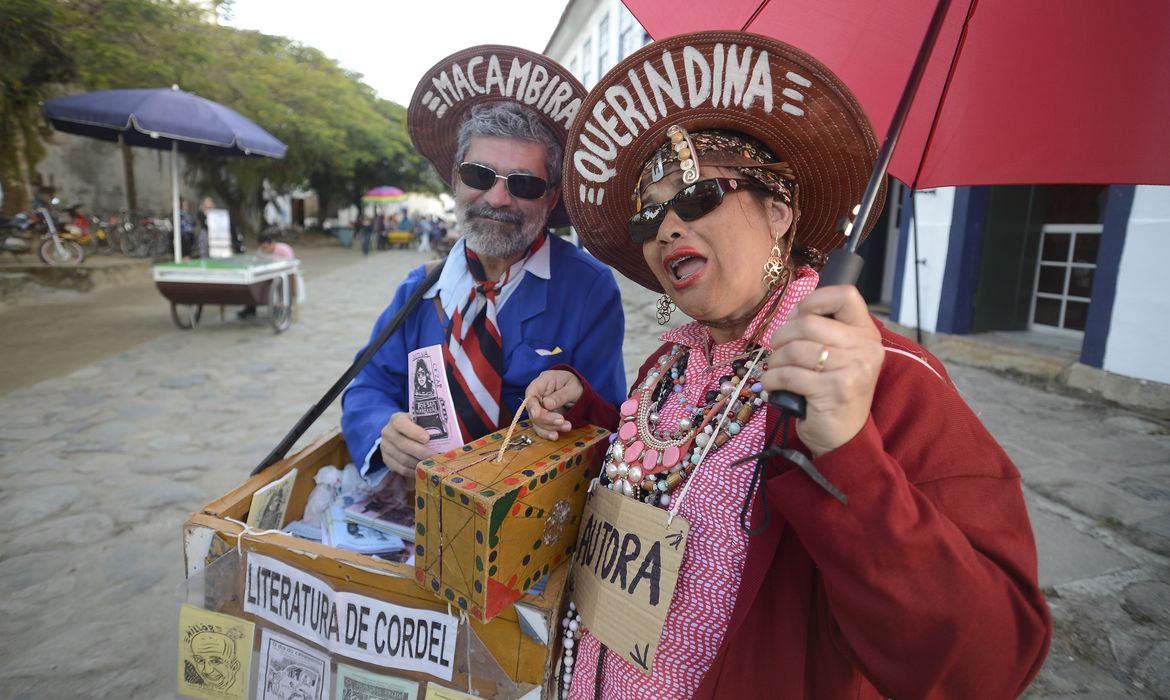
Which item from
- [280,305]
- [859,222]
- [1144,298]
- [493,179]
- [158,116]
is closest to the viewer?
[859,222]

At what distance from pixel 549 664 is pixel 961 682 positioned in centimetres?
73

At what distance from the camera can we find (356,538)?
1.73m

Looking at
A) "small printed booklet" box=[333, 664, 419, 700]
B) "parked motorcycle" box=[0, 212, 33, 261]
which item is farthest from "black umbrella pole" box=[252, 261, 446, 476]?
"parked motorcycle" box=[0, 212, 33, 261]

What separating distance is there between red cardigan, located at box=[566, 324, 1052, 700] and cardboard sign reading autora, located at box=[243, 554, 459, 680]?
1.89ft

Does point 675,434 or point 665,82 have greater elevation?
point 665,82

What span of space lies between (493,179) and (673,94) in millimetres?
796

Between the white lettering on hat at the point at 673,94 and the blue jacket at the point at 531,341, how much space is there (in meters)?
0.57

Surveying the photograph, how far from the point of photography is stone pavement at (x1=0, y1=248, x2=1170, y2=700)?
2.34 metres

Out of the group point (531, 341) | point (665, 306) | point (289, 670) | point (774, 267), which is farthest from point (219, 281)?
point (774, 267)

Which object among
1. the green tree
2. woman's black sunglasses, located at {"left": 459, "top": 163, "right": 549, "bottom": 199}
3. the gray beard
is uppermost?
the green tree

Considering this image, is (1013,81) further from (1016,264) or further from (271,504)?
(1016,264)

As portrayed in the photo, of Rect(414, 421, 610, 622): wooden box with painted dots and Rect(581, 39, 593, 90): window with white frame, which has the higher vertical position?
Rect(581, 39, 593, 90): window with white frame

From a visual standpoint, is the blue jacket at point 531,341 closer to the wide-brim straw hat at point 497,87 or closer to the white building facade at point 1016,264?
the wide-brim straw hat at point 497,87

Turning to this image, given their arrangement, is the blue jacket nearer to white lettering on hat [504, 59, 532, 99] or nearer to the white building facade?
white lettering on hat [504, 59, 532, 99]
